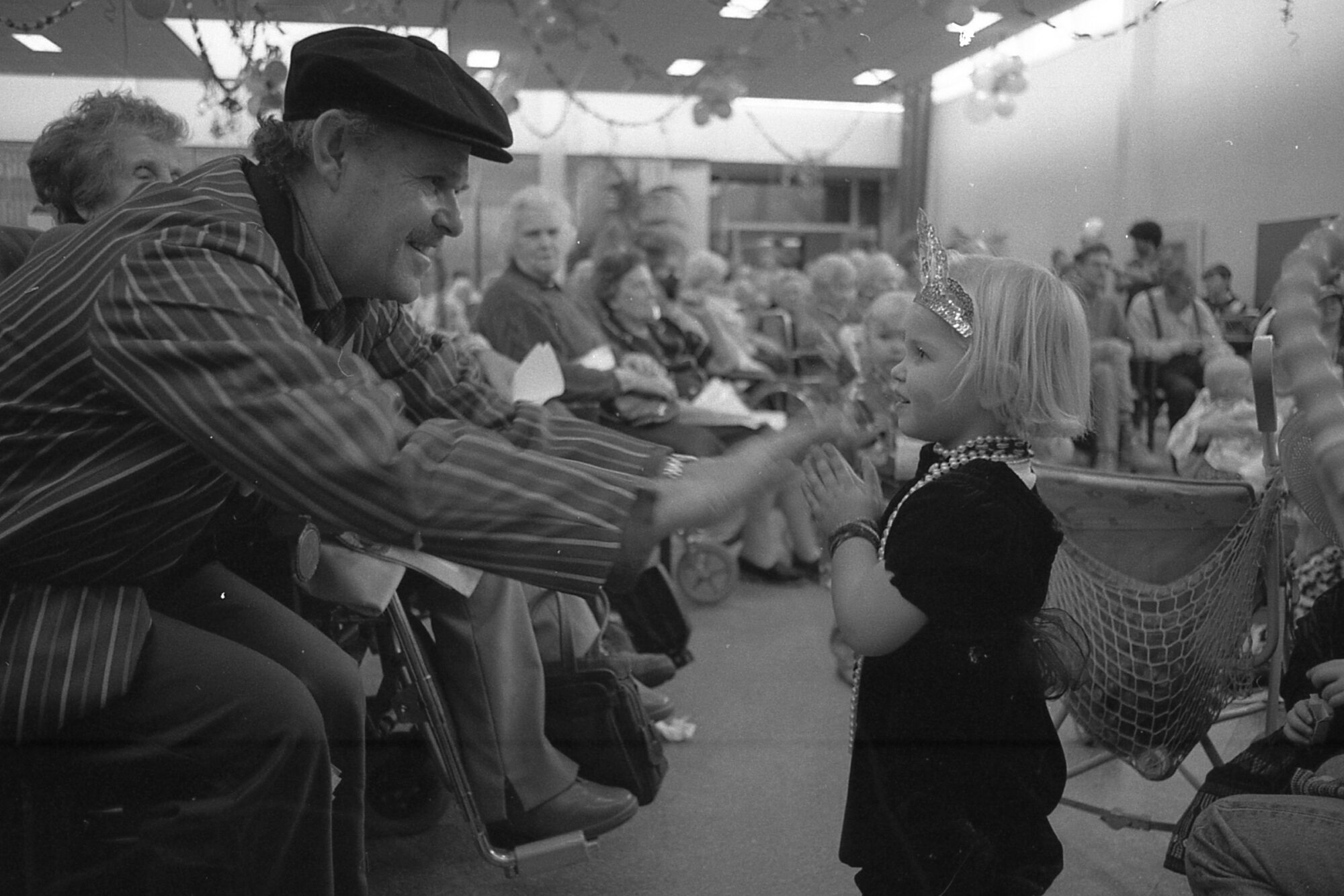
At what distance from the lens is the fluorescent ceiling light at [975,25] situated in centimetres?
106

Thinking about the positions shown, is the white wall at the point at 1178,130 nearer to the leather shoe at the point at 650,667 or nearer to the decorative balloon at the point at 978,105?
the decorative balloon at the point at 978,105

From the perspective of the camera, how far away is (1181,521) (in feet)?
5.15

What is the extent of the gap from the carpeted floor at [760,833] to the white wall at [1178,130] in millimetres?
683

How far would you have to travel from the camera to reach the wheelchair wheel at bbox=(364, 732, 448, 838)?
1.76 meters

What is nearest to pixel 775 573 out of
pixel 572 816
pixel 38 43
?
pixel 572 816

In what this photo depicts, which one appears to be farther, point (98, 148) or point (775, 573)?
point (775, 573)

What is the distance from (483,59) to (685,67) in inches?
9.4

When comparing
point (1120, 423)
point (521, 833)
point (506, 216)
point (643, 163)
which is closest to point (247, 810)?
point (521, 833)

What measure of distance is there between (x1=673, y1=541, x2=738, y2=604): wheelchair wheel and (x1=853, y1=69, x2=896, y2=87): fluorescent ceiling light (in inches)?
84.8

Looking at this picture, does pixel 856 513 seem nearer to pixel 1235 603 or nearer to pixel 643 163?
pixel 1235 603

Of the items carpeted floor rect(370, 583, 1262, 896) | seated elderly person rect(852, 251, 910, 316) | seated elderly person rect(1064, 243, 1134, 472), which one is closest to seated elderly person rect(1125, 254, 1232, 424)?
seated elderly person rect(1064, 243, 1134, 472)

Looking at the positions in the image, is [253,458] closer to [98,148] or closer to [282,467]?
[282,467]

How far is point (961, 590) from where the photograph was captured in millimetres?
1042

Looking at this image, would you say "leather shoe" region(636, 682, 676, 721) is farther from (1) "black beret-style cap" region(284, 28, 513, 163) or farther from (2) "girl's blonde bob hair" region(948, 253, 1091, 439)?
(1) "black beret-style cap" region(284, 28, 513, 163)
